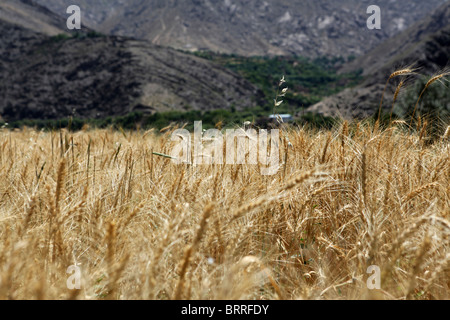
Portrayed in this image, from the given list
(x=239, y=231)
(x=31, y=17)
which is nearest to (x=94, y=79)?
(x=31, y=17)

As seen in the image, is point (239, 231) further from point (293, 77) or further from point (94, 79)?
point (293, 77)

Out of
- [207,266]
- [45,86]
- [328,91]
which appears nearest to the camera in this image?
[207,266]

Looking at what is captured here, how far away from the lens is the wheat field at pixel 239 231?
115cm

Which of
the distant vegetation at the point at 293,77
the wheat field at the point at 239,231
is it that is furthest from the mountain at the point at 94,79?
the wheat field at the point at 239,231

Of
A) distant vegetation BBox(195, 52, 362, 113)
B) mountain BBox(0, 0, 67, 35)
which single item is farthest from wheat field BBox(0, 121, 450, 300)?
mountain BBox(0, 0, 67, 35)

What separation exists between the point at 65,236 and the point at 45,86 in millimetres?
71449

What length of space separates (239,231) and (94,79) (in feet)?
233

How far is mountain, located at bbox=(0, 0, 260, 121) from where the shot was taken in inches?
2382

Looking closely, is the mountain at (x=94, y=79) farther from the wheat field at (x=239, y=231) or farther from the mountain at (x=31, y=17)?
the wheat field at (x=239, y=231)

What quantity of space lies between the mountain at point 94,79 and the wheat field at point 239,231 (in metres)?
54.2

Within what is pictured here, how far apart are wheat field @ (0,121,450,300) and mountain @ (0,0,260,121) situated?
178 feet

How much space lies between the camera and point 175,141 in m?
3.28

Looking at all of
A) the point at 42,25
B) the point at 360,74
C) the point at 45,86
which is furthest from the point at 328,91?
the point at 42,25
